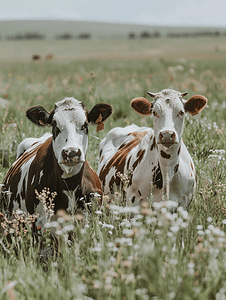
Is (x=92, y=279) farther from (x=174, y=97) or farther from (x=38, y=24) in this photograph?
(x=38, y=24)

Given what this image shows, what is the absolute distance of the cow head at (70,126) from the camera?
3324 millimetres

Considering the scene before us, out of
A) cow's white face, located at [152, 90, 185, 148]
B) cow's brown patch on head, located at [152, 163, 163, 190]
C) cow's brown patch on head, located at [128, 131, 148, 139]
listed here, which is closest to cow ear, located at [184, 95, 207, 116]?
cow's white face, located at [152, 90, 185, 148]

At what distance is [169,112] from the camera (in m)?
3.95

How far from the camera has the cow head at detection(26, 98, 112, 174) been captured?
3324 mm

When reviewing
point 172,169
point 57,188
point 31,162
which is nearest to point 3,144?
point 31,162

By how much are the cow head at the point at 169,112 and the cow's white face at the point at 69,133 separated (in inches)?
32.5

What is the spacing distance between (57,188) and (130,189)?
3.48ft

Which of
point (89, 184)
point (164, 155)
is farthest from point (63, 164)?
point (164, 155)

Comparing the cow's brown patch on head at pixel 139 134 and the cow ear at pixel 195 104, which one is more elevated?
the cow ear at pixel 195 104

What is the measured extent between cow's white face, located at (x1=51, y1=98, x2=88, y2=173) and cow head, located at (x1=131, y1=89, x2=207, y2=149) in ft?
2.71

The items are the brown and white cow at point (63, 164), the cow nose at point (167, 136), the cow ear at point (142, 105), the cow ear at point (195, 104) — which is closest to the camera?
the brown and white cow at point (63, 164)

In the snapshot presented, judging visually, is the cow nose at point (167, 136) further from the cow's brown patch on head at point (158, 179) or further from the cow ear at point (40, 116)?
the cow ear at point (40, 116)

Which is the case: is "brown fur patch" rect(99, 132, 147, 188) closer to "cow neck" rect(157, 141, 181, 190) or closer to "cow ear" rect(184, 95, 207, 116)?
"cow neck" rect(157, 141, 181, 190)

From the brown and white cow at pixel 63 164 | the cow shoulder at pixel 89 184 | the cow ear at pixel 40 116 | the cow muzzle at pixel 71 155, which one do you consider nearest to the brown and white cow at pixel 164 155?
the cow shoulder at pixel 89 184
